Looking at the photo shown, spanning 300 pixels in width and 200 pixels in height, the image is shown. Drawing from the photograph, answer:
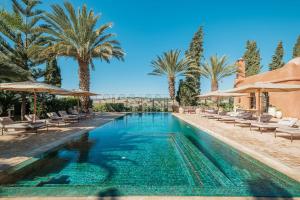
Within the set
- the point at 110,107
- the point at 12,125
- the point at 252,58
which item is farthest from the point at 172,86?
the point at 252,58

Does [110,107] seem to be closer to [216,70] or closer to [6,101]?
[6,101]

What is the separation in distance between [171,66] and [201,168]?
74.7 feet

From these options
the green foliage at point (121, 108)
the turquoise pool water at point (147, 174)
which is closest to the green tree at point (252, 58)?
the green foliage at point (121, 108)

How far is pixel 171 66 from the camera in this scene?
1102 inches

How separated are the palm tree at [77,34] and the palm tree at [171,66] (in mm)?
10190

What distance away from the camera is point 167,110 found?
100 feet

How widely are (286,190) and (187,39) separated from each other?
104 feet

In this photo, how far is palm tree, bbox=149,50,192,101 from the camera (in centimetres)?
2766

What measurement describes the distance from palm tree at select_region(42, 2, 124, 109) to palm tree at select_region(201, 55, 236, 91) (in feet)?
48.0

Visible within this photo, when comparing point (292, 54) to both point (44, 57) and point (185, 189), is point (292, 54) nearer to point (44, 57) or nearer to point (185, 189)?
point (44, 57)

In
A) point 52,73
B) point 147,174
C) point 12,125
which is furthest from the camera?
point 52,73

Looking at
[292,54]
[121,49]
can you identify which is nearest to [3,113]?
[121,49]

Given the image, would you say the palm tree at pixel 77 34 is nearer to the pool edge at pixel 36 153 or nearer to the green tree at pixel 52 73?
the green tree at pixel 52 73

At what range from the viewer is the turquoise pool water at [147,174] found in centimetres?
432
